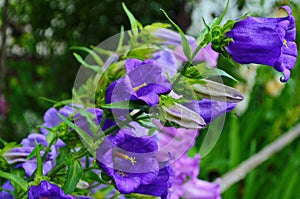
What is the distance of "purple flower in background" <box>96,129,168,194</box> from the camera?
0.49m

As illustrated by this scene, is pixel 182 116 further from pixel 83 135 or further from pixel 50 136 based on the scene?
pixel 50 136

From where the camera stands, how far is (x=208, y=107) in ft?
1.69

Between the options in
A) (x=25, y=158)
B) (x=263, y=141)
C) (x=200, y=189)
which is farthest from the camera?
(x=263, y=141)

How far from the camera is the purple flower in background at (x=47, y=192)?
47 centimetres

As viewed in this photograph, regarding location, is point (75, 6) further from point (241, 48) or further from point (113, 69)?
point (241, 48)

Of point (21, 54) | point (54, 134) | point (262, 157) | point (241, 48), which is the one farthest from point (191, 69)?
point (21, 54)

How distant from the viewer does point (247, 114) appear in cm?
181

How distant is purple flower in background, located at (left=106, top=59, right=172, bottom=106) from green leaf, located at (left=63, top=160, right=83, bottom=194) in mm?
68

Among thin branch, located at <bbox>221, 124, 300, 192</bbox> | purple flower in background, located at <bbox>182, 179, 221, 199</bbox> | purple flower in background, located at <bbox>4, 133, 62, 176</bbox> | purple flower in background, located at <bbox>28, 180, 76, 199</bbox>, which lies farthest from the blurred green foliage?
purple flower in background, located at <bbox>28, 180, 76, 199</bbox>

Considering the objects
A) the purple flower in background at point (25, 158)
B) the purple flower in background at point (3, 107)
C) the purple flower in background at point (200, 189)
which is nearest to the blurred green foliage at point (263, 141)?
the purple flower in background at point (200, 189)

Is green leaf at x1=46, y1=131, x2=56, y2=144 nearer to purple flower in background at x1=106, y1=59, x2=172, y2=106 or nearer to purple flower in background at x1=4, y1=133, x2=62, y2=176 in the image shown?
purple flower in background at x1=4, y1=133, x2=62, y2=176

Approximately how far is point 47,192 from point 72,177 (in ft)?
0.14

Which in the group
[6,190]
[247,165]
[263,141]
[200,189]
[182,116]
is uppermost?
[182,116]

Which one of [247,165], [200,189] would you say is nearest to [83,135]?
[200,189]
